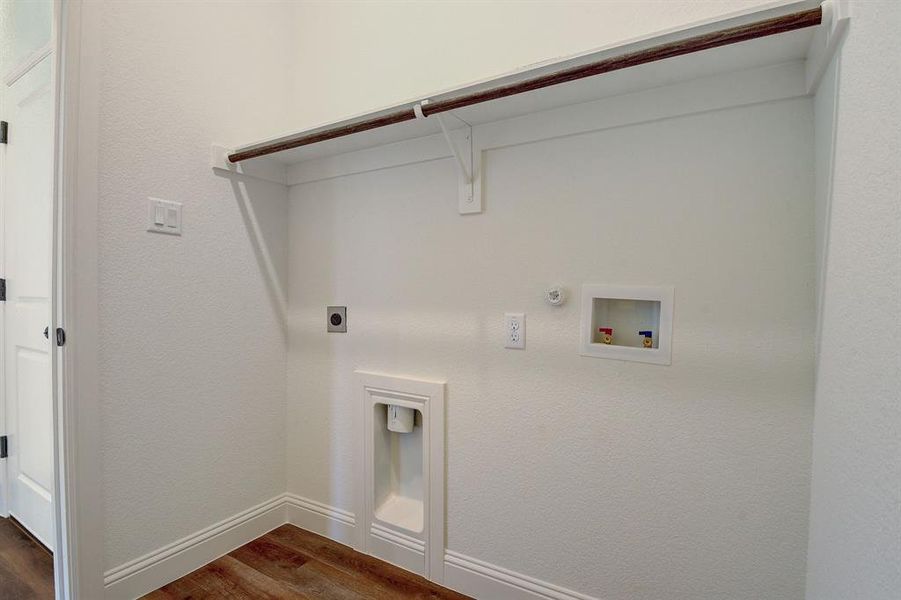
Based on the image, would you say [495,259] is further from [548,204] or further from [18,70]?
[18,70]

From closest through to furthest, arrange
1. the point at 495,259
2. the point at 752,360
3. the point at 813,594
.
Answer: the point at 813,594 → the point at 752,360 → the point at 495,259

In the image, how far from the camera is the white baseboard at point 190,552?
141 centimetres

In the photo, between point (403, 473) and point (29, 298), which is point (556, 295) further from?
point (29, 298)

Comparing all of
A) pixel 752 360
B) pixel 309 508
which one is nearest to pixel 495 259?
pixel 752 360

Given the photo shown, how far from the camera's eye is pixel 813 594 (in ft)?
3.12

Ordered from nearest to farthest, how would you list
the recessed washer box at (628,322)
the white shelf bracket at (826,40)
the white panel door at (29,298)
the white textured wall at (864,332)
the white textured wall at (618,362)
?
the white textured wall at (864,332) < the white shelf bracket at (826,40) < the white textured wall at (618,362) < the recessed washer box at (628,322) < the white panel door at (29,298)

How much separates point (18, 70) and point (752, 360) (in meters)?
3.05

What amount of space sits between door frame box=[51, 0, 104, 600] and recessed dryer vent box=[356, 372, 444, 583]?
91cm

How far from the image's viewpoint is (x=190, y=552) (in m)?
1.58

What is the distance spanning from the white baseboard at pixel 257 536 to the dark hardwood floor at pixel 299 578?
0.04 meters

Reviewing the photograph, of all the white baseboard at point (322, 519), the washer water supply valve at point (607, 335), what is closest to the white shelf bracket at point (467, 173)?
the washer water supply valve at point (607, 335)

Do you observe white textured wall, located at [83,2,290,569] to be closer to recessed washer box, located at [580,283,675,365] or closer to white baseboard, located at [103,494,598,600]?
white baseboard, located at [103,494,598,600]

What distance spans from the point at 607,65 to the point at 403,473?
5.38ft

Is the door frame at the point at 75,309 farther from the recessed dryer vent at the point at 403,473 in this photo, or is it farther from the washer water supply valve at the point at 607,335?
the washer water supply valve at the point at 607,335
